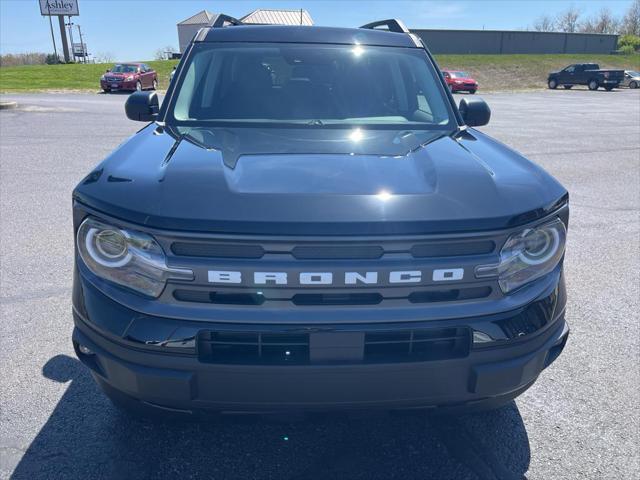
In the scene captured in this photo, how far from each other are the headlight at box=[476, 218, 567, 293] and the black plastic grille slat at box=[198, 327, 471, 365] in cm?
23

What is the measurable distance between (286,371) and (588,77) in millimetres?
43474

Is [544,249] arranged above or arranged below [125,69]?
above

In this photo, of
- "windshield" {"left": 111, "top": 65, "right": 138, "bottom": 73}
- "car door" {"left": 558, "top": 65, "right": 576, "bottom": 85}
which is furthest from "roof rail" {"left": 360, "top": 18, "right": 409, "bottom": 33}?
"car door" {"left": 558, "top": 65, "right": 576, "bottom": 85}

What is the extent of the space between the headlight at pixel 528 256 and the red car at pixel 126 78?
30369 mm

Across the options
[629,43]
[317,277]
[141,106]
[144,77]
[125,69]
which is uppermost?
[141,106]

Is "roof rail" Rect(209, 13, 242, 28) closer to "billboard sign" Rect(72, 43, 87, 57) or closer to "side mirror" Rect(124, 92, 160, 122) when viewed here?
"side mirror" Rect(124, 92, 160, 122)

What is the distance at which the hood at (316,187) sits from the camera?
6.00ft

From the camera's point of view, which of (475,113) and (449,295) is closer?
(449,295)

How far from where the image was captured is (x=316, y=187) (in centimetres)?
197

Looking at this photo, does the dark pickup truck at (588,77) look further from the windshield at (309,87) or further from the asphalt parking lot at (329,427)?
the windshield at (309,87)

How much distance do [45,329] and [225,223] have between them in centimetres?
229

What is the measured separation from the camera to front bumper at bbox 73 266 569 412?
1.84 meters

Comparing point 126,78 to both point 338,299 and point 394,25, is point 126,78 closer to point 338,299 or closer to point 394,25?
point 394,25


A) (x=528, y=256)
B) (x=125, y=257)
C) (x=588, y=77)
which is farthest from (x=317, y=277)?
(x=588, y=77)
